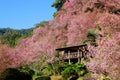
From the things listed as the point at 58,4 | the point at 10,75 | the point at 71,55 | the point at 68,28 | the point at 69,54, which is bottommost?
the point at 10,75

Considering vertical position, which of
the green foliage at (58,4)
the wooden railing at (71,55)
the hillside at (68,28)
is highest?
the green foliage at (58,4)

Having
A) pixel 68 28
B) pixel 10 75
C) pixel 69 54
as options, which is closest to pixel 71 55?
pixel 69 54

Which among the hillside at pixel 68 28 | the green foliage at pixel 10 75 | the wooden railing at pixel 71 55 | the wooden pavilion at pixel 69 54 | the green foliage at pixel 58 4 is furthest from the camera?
the green foliage at pixel 58 4

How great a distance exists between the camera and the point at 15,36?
96.8 metres

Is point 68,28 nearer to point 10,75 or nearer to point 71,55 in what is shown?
point 71,55

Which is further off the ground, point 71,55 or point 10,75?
point 71,55

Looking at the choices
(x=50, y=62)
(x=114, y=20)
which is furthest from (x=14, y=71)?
(x=50, y=62)

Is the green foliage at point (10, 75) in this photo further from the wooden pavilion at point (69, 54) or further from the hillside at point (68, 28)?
the wooden pavilion at point (69, 54)

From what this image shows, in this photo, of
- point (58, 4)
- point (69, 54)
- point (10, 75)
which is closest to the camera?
point (10, 75)

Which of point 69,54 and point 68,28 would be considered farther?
point 68,28

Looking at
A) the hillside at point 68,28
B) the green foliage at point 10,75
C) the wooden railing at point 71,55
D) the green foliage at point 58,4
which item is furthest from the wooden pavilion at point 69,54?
the green foliage at point 58,4

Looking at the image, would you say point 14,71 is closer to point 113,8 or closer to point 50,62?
point 113,8

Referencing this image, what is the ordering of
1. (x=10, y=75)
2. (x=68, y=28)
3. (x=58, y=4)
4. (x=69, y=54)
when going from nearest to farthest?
(x=10, y=75), (x=69, y=54), (x=68, y=28), (x=58, y=4)

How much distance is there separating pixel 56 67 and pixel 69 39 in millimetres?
7230
